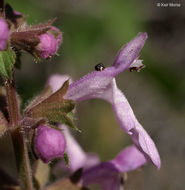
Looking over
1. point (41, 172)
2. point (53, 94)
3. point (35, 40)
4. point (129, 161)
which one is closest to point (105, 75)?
point (53, 94)

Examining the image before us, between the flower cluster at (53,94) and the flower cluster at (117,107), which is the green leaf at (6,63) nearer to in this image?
the flower cluster at (53,94)

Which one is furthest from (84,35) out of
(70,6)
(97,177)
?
(97,177)

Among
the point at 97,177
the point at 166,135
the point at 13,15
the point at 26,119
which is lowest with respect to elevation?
the point at 166,135

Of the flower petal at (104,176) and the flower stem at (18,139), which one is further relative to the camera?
the flower petal at (104,176)

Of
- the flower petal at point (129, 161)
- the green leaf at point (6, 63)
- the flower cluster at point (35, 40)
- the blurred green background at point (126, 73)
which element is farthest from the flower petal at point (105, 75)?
the blurred green background at point (126, 73)

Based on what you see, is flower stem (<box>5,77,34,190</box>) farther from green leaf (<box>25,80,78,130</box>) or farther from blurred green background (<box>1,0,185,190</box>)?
blurred green background (<box>1,0,185,190</box>)

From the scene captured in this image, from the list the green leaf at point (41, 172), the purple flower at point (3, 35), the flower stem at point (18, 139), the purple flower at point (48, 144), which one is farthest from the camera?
the green leaf at point (41, 172)

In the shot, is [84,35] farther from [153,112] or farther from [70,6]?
[153,112]
